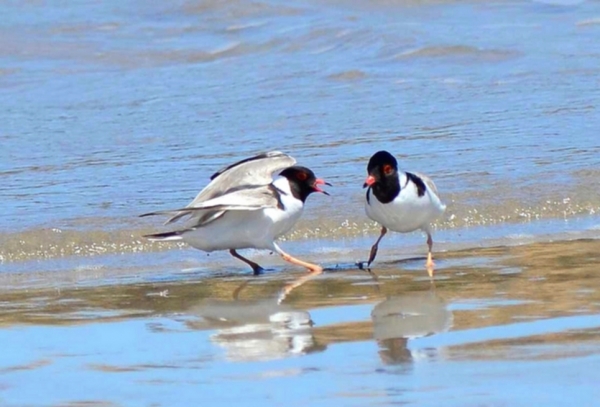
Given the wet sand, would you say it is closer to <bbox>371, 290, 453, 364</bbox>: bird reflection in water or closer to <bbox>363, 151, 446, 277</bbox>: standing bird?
<bbox>371, 290, 453, 364</bbox>: bird reflection in water

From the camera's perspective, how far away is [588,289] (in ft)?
21.3

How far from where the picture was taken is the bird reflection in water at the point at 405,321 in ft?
17.7

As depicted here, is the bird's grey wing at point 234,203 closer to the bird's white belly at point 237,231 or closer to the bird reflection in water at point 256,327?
the bird's white belly at point 237,231

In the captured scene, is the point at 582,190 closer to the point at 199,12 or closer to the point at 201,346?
the point at 201,346

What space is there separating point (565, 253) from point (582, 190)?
5.87ft

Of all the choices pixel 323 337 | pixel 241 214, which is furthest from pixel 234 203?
pixel 323 337

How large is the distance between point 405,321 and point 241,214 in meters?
2.03

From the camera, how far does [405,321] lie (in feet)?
19.8

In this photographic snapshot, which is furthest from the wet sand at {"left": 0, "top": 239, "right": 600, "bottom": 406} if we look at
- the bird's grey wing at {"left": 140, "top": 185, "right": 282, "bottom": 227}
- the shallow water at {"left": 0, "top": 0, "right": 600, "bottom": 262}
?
the shallow water at {"left": 0, "top": 0, "right": 600, "bottom": 262}

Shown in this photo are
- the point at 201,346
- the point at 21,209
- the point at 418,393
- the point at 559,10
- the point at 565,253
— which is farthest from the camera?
the point at 559,10

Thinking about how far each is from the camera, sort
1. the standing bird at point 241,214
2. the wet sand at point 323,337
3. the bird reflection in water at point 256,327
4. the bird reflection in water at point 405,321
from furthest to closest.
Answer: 1. the standing bird at point 241,214
2. the bird reflection in water at point 256,327
3. the bird reflection in water at point 405,321
4. the wet sand at point 323,337

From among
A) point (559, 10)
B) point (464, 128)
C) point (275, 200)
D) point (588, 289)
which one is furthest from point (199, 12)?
point (588, 289)

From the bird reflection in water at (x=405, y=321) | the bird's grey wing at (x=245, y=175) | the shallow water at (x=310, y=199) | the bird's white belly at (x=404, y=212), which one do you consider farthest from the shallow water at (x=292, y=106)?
the bird reflection in water at (x=405, y=321)

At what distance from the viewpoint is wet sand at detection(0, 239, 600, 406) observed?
16.0 ft
